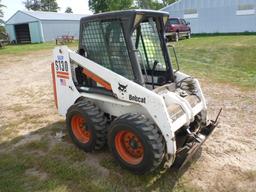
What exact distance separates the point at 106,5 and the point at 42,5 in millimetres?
37428

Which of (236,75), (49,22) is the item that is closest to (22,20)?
(49,22)

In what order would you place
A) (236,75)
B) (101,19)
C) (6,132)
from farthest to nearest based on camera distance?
(236,75) < (6,132) < (101,19)

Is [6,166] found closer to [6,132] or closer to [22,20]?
[6,132]

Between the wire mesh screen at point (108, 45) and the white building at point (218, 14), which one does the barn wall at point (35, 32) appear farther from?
the wire mesh screen at point (108, 45)

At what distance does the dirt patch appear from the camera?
11.8 ft

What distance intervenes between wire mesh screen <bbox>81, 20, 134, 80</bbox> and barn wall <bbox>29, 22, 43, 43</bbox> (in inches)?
1098

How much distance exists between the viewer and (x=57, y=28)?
31.6 metres

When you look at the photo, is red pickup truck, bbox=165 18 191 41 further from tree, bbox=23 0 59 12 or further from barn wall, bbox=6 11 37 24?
tree, bbox=23 0 59 12

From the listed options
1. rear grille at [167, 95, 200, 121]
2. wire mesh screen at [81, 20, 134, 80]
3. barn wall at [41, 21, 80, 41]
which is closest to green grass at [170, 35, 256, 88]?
rear grille at [167, 95, 200, 121]

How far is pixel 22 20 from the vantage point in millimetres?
31266

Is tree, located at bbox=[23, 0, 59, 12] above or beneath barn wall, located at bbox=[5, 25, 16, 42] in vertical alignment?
above

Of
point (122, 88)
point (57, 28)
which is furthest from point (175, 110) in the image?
point (57, 28)

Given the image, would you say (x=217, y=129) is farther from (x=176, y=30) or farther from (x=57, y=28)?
(x=57, y=28)

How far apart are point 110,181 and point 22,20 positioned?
3144 centimetres
